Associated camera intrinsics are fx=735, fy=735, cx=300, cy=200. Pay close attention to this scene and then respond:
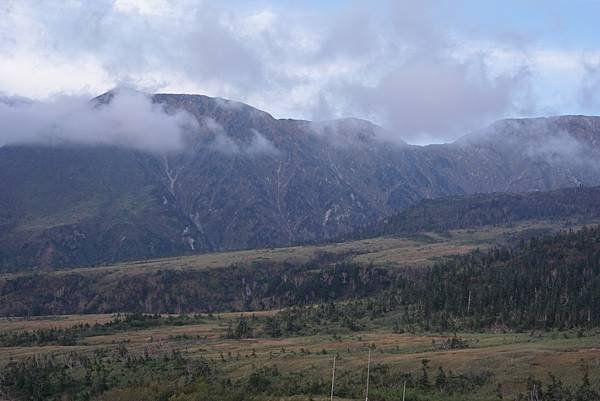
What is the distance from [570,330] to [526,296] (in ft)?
110

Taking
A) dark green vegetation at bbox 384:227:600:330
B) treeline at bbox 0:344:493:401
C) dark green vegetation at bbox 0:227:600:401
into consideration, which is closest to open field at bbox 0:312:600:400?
dark green vegetation at bbox 0:227:600:401

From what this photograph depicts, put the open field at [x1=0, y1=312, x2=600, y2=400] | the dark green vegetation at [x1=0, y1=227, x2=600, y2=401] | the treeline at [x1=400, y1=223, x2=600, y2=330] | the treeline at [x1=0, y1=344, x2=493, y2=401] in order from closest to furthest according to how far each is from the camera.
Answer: the treeline at [x1=0, y1=344, x2=493, y2=401] → the dark green vegetation at [x1=0, y1=227, x2=600, y2=401] → the open field at [x1=0, y1=312, x2=600, y2=400] → the treeline at [x1=400, y1=223, x2=600, y2=330]

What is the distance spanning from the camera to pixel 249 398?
305ft

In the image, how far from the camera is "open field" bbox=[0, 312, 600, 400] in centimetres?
9828

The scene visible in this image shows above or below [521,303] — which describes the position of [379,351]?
below

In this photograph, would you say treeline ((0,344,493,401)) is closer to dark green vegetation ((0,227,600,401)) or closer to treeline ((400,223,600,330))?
dark green vegetation ((0,227,600,401))

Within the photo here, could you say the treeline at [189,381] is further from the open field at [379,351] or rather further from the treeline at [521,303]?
the treeline at [521,303]

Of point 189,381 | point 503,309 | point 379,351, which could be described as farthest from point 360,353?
point 503,309

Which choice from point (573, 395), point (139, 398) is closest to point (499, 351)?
point (573, 395)

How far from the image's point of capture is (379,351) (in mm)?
125812

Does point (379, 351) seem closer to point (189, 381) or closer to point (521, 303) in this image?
point (189, 381)

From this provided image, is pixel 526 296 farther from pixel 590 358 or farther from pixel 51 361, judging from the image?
pixel 51 361

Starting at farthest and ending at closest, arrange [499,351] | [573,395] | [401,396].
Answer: [499,351] < [401,396] < [573,395]

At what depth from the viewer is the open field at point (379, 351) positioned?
9828cm
